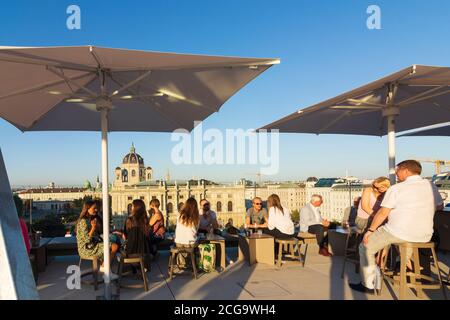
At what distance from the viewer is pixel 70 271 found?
6273 mm

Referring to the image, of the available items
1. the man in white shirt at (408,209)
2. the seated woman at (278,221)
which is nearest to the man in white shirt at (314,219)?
the seated woman at (278,221)

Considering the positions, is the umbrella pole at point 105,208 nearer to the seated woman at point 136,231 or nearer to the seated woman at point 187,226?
the seated woman at point 136,231

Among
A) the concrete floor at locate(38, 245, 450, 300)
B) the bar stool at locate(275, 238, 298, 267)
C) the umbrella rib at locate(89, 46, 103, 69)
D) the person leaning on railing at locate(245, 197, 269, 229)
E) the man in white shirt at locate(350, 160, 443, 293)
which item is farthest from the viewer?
the person leaning on railing at locate(245, 197, 269, 229)

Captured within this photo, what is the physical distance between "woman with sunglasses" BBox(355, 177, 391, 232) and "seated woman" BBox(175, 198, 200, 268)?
247cm

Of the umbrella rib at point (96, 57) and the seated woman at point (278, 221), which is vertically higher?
the umbrella rib at point (96, 57)

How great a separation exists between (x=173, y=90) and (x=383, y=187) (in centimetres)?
331

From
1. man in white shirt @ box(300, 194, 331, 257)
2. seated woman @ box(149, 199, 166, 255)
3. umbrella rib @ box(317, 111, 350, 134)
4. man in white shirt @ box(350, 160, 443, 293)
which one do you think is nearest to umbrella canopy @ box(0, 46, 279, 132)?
seated woman @ box(149, 199, 166, 255)

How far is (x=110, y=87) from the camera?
626cm

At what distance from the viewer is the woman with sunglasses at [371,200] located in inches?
224

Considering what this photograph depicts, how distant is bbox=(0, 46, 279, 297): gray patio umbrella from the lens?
426 centimetres

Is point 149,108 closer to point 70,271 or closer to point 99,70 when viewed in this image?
point 99,70

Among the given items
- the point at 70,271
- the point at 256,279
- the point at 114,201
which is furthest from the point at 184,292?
the point at 114,201

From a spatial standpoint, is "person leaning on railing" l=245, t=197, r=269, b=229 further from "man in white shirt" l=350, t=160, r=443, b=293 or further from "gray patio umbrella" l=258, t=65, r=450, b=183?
"man in white shirt" l=350, t=160, r=443, b=293

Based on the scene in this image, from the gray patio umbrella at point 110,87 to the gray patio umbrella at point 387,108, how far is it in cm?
183
